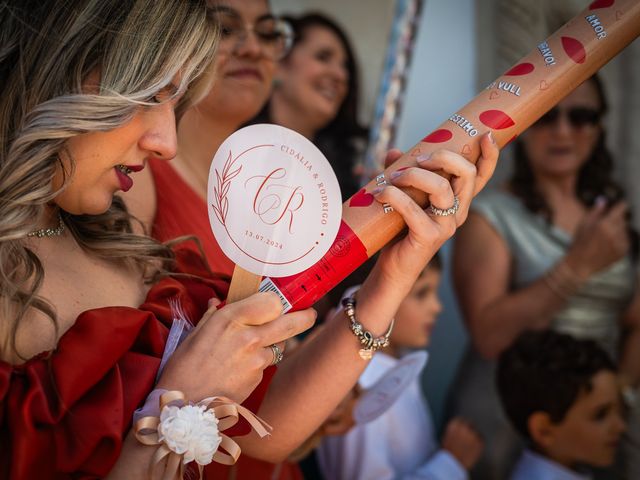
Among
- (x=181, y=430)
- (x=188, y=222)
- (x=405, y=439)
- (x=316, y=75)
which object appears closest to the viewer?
(x=181, y=430)

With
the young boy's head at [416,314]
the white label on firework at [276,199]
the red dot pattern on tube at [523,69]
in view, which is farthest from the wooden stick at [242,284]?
the young boy's head at [416,314]

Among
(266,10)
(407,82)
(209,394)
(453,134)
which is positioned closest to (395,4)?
(407,82)

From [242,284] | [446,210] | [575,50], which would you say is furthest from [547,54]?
[242,284]

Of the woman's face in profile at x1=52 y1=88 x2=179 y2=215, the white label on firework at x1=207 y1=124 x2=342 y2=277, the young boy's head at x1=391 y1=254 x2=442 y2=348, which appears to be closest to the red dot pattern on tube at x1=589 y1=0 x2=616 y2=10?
the white label on firework at x1=207 y1=124 x2=342 y2=277

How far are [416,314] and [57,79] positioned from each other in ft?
5.42

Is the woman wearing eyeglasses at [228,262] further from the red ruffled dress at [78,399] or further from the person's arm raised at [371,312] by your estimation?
the red ruffled dress at [78,399]

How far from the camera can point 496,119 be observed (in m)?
1.18

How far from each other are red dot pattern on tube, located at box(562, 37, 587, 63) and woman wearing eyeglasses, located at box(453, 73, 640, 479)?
1.41m

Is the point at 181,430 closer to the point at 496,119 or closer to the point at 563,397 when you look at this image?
the point at 496,119

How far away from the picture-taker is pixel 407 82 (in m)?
3.29

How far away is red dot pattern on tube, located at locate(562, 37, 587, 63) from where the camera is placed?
3.96ft

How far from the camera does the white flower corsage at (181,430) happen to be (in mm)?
972

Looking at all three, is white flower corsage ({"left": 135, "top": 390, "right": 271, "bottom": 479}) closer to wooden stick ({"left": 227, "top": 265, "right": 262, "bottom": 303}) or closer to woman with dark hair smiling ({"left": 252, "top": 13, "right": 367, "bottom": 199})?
wooden stick ({"left": 227, "top": 265, "right": 262, "bottom": 303})

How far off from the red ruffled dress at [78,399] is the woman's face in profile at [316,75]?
1.97 m
